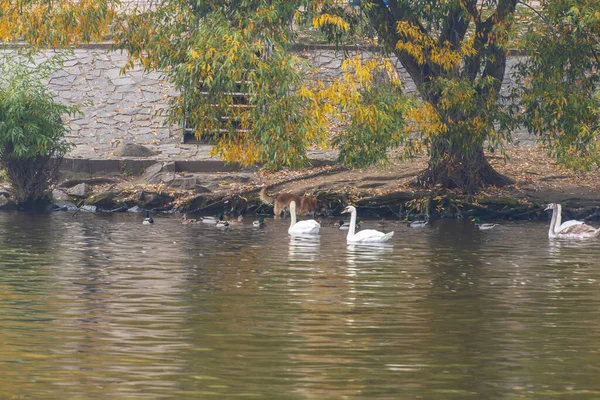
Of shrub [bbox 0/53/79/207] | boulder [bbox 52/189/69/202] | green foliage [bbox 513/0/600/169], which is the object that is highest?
green foliage [bbox 513/0/600/169]

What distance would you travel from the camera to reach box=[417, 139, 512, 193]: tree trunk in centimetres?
3097

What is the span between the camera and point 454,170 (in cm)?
3097

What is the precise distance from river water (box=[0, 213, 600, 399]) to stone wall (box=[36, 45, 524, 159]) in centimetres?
1346

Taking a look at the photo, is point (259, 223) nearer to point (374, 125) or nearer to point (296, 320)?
point (374, 125)

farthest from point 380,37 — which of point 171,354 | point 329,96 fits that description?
point 171,354

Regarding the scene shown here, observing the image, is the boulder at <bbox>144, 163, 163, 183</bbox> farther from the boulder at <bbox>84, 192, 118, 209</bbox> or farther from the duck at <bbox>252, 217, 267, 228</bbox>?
the duck at <bbox>252, 217, 267, 228</bbox>

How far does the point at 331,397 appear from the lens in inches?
373

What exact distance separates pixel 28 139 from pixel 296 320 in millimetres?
19925

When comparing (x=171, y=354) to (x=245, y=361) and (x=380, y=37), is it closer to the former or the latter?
Answer: (x=245, y=361)

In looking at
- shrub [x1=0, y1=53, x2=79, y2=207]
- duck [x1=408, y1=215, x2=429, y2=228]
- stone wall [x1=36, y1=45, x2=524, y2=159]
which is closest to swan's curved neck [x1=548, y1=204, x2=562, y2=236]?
duck [x1=408, y1=215, x2=429, y2=228]

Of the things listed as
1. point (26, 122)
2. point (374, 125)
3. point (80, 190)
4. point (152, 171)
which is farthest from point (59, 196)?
point (374, 125)

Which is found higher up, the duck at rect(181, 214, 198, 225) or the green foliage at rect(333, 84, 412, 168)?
the green foliage at rect(333, 84, 412, 168)

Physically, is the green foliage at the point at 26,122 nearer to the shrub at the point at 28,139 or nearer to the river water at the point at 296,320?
the shrub at the point at 28,139

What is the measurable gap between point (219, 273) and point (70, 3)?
11.4 m
